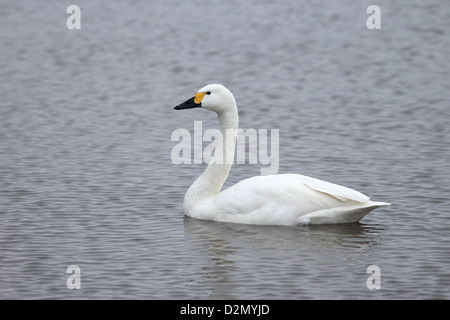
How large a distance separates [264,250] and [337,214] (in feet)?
4.21

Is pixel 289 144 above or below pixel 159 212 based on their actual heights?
above

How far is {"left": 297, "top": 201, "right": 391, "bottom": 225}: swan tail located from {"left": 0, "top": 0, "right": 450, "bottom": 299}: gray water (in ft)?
0.42

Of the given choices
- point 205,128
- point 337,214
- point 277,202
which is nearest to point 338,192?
point 337,214

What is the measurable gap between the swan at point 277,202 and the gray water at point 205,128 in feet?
0.51

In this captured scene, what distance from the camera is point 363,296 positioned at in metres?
8.76

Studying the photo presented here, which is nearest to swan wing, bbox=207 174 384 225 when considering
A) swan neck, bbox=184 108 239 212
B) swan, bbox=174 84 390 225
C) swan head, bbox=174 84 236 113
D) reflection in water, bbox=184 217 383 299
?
swan, bbox=174 84 390 225

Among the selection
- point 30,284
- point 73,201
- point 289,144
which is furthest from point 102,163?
point 30,284

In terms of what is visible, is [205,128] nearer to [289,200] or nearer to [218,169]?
[218,169]

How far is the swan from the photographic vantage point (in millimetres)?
10929

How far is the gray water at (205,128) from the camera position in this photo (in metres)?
9.46

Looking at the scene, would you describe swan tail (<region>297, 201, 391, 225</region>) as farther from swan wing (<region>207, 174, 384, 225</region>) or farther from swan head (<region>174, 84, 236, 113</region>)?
swan head (<region>174, 84, 236, 113</region>)

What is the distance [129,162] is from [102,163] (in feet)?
1.39

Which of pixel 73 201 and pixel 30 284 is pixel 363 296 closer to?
pixel 30 284
